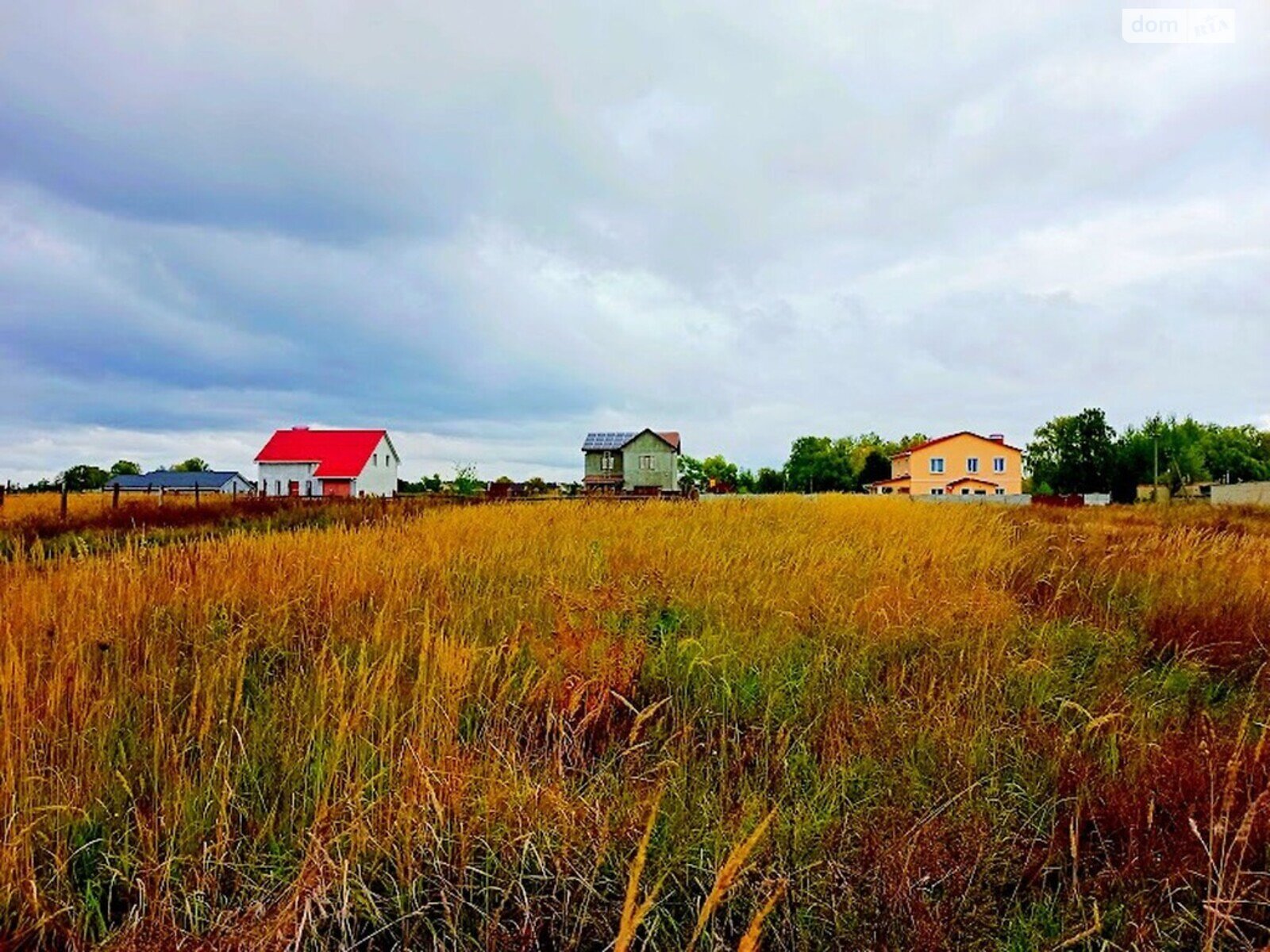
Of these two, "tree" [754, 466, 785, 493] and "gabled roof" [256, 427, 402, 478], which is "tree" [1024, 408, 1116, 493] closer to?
"tree" [754, 466, 785, 493]

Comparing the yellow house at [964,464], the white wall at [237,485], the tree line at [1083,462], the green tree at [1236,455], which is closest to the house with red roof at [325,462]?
the white wall at [237,485]

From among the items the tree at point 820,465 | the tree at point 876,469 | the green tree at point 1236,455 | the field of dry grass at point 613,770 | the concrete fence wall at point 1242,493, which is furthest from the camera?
the tree at point 820,465

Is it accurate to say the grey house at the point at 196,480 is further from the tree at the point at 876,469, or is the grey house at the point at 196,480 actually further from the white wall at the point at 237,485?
the tree at the point at 876,469

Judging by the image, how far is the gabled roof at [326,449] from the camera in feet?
136

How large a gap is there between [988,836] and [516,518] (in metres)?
9.02

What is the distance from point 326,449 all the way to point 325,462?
4.46ft

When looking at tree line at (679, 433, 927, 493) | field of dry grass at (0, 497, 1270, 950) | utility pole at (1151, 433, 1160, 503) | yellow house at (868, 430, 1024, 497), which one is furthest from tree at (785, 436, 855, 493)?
field of dry grass at (0, 497, 1270, 950)

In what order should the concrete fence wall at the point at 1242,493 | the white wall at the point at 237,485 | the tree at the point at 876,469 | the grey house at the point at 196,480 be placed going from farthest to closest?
the tree at the point at 876,469
the white wall at the point at 237,485
the grey house at the point at 196,480
the concrete fence wall at the point at 1242,493

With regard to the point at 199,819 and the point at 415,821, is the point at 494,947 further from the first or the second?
the point at 199,819

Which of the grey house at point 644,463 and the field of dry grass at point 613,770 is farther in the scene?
the grey house at point 644,463

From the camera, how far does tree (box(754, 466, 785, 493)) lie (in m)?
64.0

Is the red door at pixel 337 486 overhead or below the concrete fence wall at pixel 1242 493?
overhead

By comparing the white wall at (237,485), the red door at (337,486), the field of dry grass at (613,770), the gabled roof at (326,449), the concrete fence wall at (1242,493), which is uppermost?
the gabled roof at (326,449)

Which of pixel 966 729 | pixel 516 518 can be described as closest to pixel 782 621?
pixel 966 729
